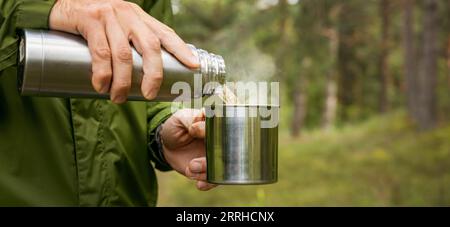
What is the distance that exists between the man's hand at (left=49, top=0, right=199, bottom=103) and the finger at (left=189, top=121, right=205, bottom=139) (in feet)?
1.11

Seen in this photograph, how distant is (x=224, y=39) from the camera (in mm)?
11211

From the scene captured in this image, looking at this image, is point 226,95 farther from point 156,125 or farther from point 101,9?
point 156,125

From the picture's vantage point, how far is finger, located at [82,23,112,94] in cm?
100

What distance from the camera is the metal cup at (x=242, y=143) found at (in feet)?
3.60

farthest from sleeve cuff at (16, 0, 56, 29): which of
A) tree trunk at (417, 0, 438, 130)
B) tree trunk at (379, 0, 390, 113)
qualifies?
tree trunk at (379, 0, 390, 113)

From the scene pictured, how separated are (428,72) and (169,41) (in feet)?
32.5

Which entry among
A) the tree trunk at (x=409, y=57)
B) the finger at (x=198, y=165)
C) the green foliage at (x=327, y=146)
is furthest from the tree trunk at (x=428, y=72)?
the finger at (x=198, y=165)

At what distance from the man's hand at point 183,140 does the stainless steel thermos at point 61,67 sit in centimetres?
33

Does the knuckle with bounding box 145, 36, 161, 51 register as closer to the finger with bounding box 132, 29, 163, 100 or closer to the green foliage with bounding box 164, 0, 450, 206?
the finger with bounding box 132, 29, 163, 100

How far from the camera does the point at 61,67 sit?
106 centimetres

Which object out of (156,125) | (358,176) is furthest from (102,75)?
(358,176)

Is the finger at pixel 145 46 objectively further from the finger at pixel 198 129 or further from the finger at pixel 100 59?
the finger at pixel 198 129

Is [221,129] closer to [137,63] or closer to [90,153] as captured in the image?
[137,63]

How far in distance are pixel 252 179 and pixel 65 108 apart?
0.50 meters
